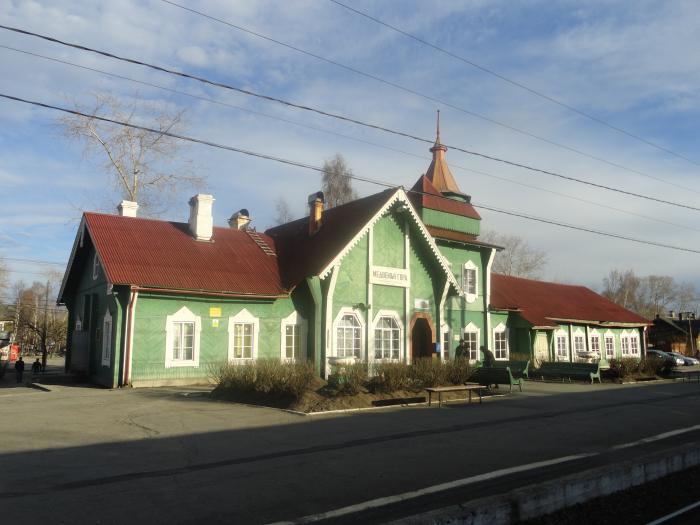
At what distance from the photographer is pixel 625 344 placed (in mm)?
38750

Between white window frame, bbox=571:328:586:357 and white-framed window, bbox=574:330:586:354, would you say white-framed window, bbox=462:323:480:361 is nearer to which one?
white window frame, bbox=571:328:586:357

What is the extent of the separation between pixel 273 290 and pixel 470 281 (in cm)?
1095

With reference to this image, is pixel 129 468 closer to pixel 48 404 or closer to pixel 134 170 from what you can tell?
pixel 48 404

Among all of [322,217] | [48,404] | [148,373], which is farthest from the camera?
[322,217]

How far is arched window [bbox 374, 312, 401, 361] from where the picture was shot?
24.4 meters

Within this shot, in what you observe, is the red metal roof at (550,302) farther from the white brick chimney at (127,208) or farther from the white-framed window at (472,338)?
the white brick chimney at (127,208)

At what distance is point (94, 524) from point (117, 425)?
6549 millimetres

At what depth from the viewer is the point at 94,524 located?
19.3 feet

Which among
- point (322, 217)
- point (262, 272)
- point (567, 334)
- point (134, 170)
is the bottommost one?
point (567, 334)

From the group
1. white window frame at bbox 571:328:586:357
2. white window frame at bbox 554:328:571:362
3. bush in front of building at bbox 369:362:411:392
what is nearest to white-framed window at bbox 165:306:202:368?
bush in front of building at bbox 369:362:411:392

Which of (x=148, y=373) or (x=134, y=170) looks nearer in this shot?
(x=148, y=373)

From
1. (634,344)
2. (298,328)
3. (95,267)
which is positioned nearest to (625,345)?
(634,344)

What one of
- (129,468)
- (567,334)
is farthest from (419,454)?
(567,334)

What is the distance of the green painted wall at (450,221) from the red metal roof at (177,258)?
27.2 feet
